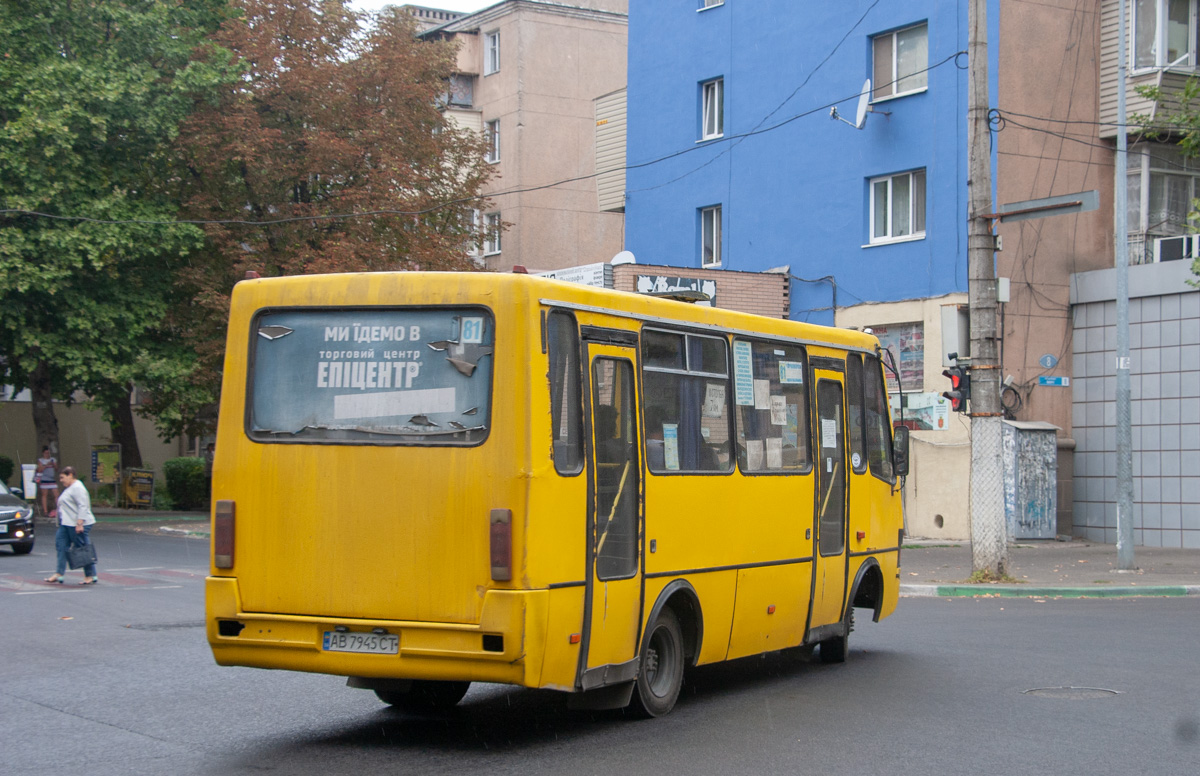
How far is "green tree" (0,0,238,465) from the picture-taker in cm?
3094

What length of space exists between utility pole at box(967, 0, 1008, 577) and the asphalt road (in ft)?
14.2

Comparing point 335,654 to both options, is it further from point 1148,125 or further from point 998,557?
point 1148,125

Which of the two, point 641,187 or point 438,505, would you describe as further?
point 641,187

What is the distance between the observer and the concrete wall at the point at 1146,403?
24359mm

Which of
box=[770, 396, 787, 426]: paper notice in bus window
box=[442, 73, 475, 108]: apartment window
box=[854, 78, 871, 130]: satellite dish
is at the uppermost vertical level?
box=[442, 73, 475, 108]: apartment window

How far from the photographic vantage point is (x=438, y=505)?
739cm

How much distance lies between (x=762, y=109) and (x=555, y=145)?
17.7 meters

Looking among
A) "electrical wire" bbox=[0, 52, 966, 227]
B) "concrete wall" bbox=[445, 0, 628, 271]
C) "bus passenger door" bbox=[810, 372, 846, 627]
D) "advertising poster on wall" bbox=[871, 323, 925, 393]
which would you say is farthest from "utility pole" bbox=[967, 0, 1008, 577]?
"concrete wall" bbox=[445, 0, 628, 271]

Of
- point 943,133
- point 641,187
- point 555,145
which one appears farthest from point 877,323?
point 555,145

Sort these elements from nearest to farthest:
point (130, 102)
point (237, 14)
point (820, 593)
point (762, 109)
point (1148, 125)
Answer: point (820, 593)
point (1148, 125)
point (762, 109)
point (130, 102)
point (237, 14)

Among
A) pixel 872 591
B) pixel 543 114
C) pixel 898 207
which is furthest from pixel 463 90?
pixel 872 591

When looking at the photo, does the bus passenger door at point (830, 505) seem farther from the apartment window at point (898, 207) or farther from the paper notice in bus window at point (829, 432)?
the apartment window at point (898, 207)

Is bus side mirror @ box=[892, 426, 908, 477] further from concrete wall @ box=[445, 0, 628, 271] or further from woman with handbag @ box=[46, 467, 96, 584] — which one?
concrete wall @ box=[445, 0, 628, 271]

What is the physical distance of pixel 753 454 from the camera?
388 inches
